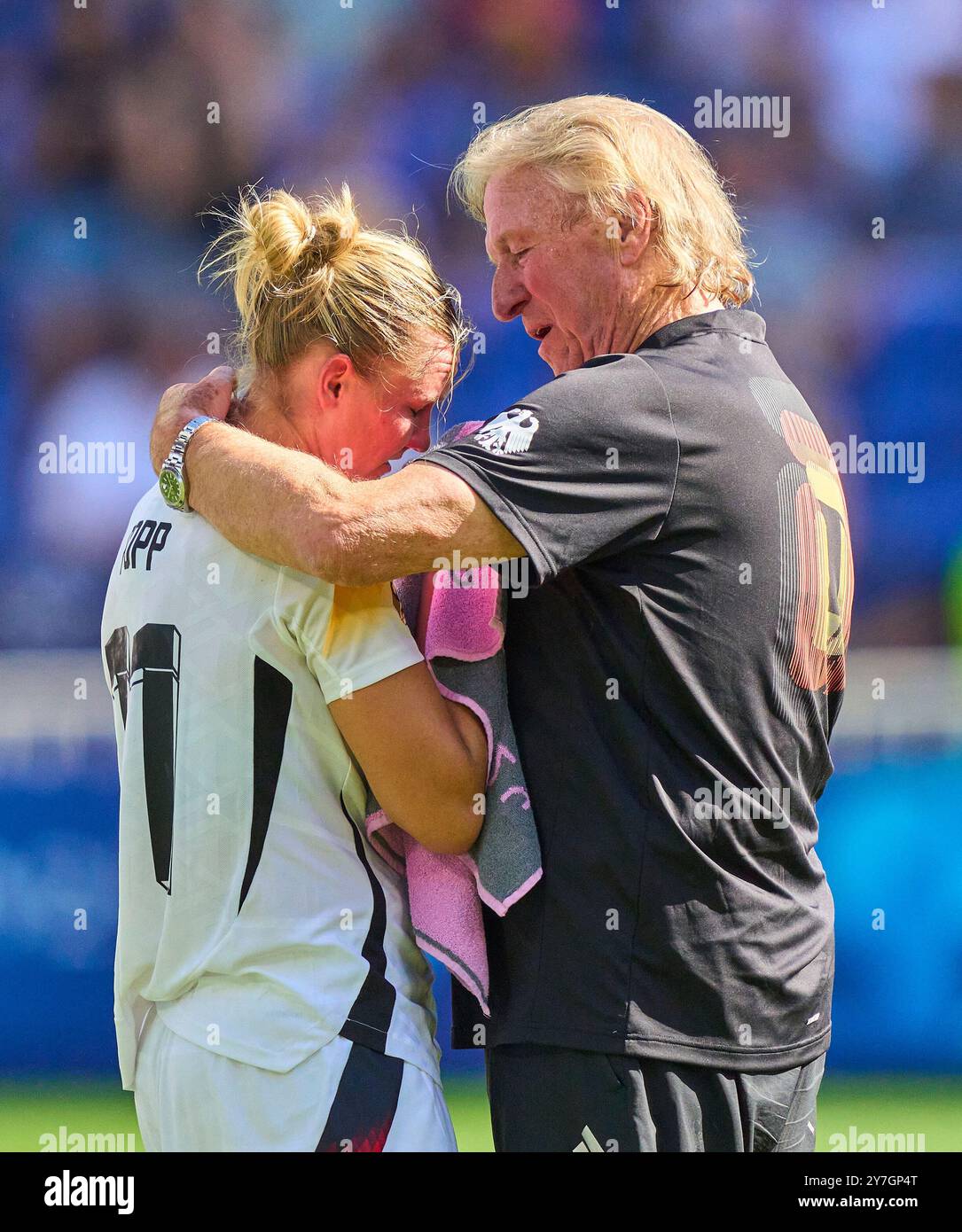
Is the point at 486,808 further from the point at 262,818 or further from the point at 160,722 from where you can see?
the point at 160,722

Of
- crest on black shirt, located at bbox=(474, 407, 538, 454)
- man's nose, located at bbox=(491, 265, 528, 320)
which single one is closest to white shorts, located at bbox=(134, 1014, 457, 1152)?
crest on black shirt, located at bbox=(474, 407, 538, 454)

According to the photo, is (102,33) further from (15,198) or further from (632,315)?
(632,315)

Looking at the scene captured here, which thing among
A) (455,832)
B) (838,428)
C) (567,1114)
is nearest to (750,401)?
(455,832)

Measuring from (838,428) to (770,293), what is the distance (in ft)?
1.33

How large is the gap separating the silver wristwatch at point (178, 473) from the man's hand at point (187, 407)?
0.03 m

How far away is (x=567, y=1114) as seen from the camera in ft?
4.36

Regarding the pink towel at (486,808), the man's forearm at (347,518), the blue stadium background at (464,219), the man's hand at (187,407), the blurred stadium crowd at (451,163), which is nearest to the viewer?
the man's forearm at (347,518)

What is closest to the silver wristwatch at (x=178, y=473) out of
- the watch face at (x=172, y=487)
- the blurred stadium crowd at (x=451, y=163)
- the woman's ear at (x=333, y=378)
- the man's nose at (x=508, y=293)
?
the watch face at (x=172, y=487)

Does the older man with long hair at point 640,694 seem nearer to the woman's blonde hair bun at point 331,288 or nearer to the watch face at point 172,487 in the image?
the watch face at point 172,487

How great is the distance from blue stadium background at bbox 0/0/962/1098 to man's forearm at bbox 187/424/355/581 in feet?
6.17

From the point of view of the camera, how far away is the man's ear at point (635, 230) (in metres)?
1.49

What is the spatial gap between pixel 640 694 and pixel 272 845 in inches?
16.2

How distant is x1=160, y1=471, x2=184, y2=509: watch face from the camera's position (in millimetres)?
1378

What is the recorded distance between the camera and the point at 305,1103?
1.28 m
